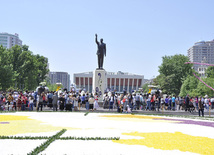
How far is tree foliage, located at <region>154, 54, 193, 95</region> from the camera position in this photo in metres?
85.8

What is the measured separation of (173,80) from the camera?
8775 centimetres

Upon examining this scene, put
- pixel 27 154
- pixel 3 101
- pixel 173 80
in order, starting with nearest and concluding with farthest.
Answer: pixel 27 154, pixel 3 101, pixel 173 80

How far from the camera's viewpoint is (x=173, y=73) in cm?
8881

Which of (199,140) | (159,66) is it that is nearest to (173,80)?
(159,66)

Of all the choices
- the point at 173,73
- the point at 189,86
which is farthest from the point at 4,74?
the point at 173,73

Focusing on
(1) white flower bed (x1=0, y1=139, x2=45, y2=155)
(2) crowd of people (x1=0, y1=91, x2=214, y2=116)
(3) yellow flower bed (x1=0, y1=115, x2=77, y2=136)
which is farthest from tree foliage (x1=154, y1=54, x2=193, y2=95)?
(1) white flower bed (x1=0, y1=139, x2=45, y2=155)

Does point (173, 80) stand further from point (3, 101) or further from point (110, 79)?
point (3, 101)

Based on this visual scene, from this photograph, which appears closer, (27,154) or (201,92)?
(27,154)

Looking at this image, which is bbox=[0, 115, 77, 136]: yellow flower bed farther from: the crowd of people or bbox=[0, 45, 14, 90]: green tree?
bbox=[0, 45, 14, 90]: green tree

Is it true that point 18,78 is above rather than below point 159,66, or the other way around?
below

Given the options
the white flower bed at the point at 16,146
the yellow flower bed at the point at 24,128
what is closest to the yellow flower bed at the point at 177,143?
the white flower bed at the point at 16,146

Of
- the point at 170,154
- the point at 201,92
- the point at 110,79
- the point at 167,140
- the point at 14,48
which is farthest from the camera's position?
the point at 110,79

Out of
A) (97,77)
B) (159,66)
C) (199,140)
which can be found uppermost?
(159,66)

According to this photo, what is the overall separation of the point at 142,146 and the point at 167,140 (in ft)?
5.11
